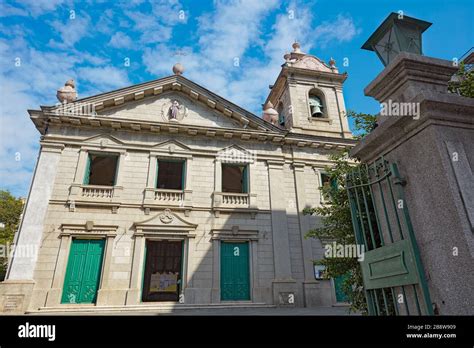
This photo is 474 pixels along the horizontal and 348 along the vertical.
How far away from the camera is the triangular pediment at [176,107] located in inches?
605

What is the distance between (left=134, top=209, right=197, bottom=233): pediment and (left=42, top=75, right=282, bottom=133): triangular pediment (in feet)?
15.2

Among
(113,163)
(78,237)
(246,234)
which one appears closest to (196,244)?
(246,234)

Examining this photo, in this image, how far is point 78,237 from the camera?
12.6m

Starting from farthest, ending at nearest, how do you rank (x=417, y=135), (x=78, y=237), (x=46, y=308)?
(x=78, y=237) < (x=46, y=308) < (x=417, y=135)

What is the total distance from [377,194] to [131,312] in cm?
1066

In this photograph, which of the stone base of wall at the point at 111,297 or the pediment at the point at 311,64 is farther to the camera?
the pediment at the point at 311,64

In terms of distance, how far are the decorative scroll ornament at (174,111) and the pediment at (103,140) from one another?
274 cm

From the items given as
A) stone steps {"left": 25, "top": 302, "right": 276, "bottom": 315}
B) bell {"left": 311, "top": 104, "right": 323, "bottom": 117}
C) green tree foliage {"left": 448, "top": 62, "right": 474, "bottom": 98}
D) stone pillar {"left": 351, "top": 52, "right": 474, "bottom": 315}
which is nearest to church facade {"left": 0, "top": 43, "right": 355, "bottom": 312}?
stone steps {"left": 25, "top": 302, "right": 276, "bottom": 315}

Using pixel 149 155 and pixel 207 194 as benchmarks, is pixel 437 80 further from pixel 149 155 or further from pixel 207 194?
pixel 149 155

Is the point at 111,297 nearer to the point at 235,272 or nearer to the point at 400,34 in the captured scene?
the point at 235,272

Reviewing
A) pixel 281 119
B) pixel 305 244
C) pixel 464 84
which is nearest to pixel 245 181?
pixel 305 244

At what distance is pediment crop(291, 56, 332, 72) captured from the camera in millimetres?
19641

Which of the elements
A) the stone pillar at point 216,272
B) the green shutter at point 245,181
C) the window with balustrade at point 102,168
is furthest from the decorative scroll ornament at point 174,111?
the stone pillar at point 216,272

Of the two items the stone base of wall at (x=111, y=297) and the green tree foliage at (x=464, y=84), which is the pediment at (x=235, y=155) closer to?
the stone base of wall at (x=111, y=297)
